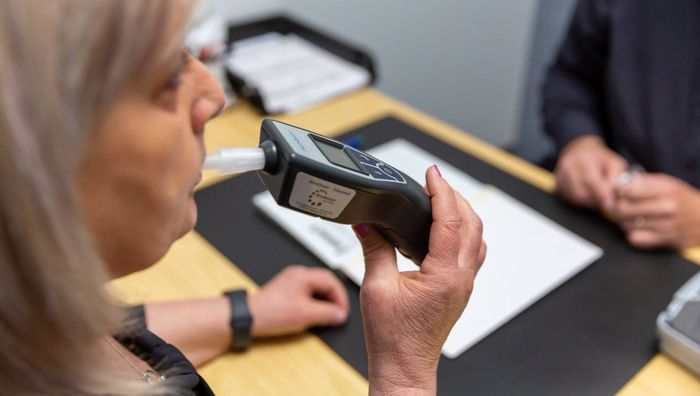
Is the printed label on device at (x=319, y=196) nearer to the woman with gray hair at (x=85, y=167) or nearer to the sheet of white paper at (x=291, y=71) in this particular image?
the woman with gray hair at (x=85, y=167)

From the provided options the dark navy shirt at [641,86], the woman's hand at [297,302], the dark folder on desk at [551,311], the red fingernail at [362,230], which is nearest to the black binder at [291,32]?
the dark folder on desk at [551,311]

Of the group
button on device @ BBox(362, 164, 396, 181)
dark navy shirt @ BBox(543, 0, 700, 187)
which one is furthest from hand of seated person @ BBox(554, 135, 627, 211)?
button on device @ BBox(362, 164, 396, 181)

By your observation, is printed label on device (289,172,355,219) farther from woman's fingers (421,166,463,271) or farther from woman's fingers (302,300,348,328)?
woman's fingers (302,300,348,328)

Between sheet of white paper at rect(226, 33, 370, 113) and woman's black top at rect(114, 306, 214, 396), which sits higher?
woman's black top at rect(114, 306, 214, 396)

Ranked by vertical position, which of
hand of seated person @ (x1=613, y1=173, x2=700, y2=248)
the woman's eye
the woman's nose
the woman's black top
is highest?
the woman's eye

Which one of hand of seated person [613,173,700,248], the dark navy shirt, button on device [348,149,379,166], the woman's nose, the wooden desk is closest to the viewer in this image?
the woman's nose

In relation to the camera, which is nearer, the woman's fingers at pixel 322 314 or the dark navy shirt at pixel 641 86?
the woman's fingers at pixel 322 314

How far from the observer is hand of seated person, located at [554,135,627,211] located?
879mm

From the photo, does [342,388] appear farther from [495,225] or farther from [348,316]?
[495,225]

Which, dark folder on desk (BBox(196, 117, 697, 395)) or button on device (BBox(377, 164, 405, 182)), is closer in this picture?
button on device (BBox(377, 164, 405, 182))

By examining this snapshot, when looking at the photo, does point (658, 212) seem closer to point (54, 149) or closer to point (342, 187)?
→ point (342, 187)

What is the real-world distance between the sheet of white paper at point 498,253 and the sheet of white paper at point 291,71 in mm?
282

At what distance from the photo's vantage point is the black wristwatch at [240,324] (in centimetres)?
65

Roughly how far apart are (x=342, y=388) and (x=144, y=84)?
1.28ft
